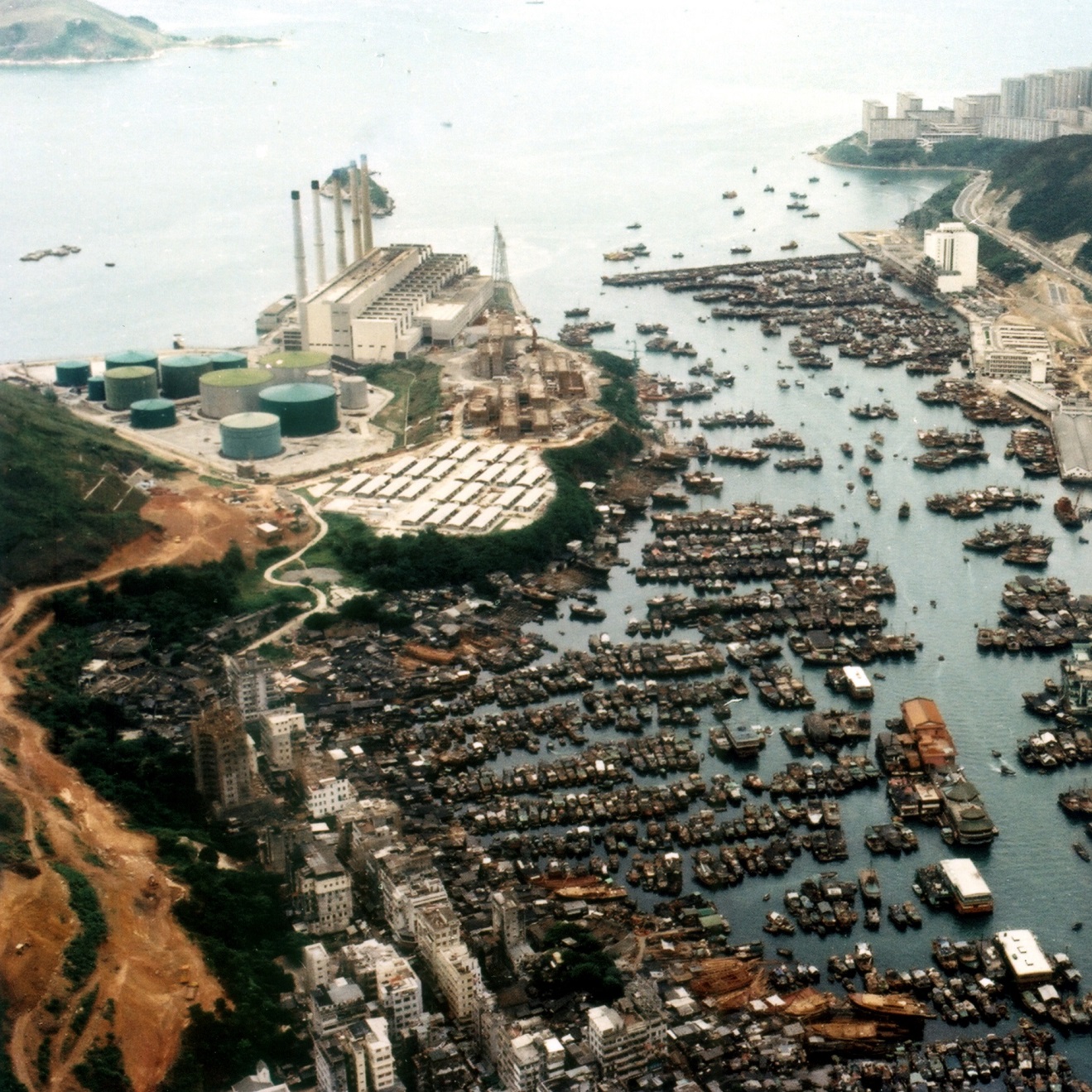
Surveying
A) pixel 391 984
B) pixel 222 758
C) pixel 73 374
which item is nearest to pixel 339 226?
pixel 73 374

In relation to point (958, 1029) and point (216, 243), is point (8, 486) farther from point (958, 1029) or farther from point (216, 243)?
point (216, 243)

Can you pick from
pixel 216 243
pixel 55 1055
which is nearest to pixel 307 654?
pixel 55 1055

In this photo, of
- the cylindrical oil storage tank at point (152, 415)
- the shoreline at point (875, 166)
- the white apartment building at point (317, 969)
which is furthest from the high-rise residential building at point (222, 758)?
the shoreline at point (875, 166)

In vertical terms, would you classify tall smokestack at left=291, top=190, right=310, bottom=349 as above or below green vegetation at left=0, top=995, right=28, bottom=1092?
above

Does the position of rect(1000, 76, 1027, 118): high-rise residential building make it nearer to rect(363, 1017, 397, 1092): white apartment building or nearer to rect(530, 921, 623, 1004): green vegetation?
rect(530, 921, 623, 1004): green vegetation

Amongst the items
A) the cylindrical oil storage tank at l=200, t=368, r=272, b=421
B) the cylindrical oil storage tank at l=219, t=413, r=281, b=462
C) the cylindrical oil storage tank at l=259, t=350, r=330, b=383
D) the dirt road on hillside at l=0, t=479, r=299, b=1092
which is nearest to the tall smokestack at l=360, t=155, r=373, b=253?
the cylindrical oil storage tank at l=259, t=350, r=330, b=383

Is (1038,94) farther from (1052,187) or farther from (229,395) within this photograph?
(229,395)
